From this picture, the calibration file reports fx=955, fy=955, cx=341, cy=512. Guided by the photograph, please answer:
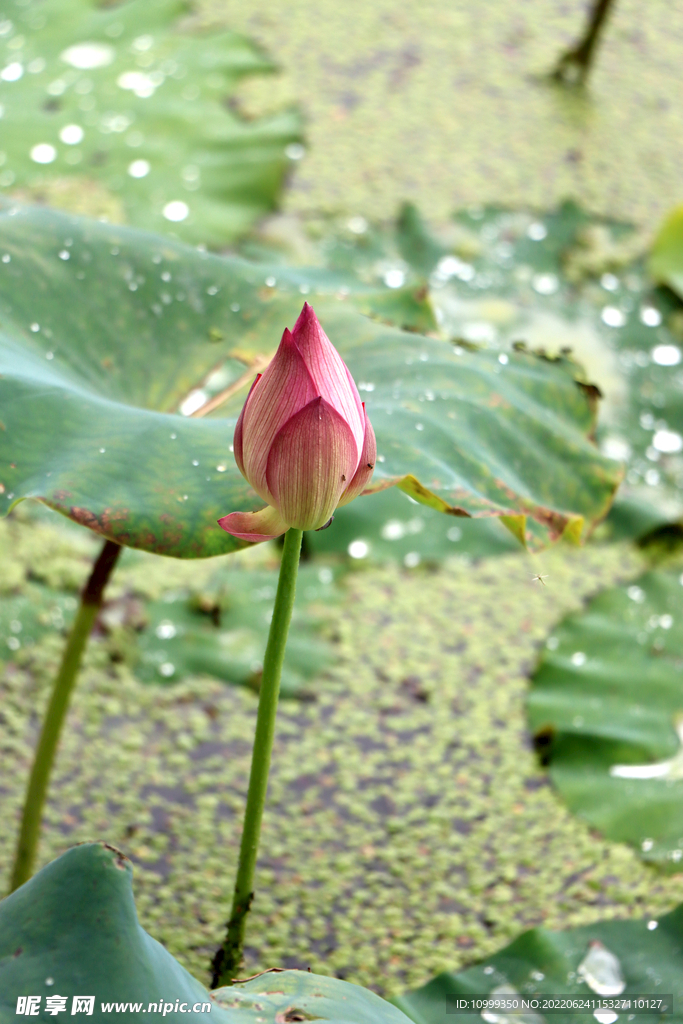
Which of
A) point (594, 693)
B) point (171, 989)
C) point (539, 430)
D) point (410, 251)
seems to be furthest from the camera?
point (410, 251)

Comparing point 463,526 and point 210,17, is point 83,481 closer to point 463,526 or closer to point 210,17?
point 463,526

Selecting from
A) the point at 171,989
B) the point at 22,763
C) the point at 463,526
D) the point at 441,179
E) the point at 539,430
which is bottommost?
the point at 22,763

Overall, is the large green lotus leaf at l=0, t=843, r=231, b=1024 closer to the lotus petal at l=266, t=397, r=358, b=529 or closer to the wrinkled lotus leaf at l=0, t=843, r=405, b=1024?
the wrinkled lotus leaf at l=0, t=843, r=405, b=1024

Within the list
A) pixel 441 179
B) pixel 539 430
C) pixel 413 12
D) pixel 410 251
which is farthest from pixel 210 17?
pixel 539 430

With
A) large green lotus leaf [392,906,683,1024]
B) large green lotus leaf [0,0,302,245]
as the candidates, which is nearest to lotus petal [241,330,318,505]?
large green lotus leaf [392,906,683,1024]

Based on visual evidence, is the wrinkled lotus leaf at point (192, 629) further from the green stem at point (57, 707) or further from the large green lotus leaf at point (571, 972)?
the large green lotus leaf at point (571, 972)

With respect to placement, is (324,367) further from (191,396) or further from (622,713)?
(622,713)

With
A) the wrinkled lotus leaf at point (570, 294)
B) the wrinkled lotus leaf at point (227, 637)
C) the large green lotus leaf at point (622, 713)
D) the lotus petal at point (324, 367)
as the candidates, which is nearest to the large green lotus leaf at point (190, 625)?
the wrinkled lotus leaf at point (227, 637)
